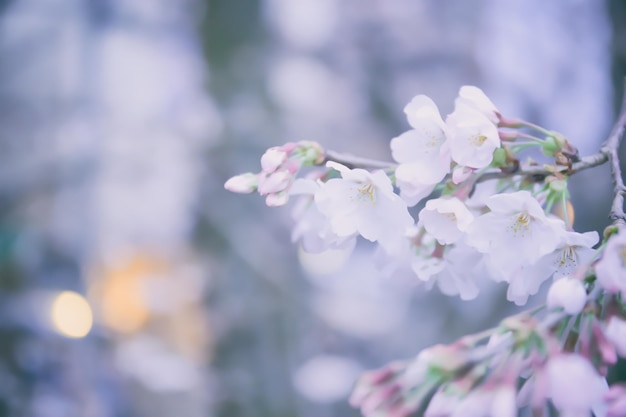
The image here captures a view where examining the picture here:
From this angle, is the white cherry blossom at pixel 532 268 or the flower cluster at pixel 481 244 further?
the white cherry blossom at pixel 532 268

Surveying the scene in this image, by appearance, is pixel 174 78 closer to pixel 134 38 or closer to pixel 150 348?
pixel 134 38

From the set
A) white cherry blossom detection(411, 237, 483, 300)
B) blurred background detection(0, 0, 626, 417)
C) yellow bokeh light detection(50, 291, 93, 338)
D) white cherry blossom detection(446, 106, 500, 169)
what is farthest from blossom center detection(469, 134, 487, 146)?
yellow bokeh light detection(50, 291, 93, 338)

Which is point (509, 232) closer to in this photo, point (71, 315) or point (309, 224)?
point (309, 224)

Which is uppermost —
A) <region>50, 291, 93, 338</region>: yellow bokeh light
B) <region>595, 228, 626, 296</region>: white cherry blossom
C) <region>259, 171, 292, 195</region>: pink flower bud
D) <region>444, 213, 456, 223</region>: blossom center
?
<region>50, 291, 93, 338</region>: yellow bokeh light

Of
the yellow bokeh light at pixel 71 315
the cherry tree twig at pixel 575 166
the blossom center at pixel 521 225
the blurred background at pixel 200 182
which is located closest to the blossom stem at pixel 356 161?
the cherry tree twig at pixel 575 166

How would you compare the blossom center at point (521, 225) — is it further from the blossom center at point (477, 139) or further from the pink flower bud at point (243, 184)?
the pink flower bud at point (243, 184)

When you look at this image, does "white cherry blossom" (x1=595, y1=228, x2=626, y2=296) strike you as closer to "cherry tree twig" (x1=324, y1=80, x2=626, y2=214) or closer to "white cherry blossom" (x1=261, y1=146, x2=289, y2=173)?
"cherry tree twig" (x1=324, y1=80, x2=626, y2=214)

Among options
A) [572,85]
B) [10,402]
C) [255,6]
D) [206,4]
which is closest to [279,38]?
[255,6]
